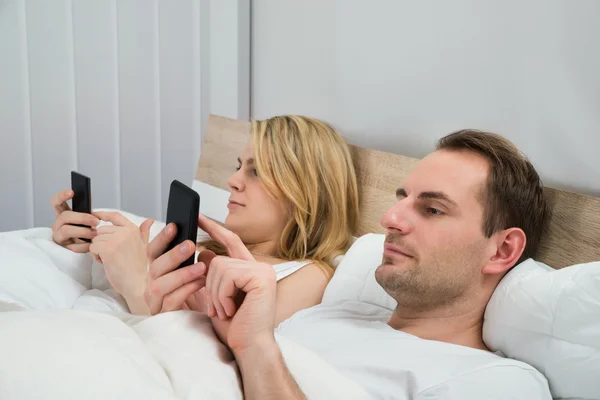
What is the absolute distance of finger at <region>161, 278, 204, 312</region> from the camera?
119cm

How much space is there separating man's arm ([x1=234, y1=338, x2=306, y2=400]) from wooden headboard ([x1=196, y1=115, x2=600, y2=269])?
572 millimetres

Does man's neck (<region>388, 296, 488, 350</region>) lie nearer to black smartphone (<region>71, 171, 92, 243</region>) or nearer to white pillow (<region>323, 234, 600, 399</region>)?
white pillow (<region>323, 234, 600, 399</region>)

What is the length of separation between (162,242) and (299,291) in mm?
424

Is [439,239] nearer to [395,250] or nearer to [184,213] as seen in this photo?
[395,250]

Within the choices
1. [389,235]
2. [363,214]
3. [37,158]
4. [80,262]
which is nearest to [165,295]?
[389,235]

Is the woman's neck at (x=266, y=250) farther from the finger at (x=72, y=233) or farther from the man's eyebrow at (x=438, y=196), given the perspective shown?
the man's eyebrow at (x=438, y=196)

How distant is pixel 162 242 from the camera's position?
123 centimetres

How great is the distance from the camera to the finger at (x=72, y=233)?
1.70 m

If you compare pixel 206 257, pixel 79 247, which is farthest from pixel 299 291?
pixel 79 247

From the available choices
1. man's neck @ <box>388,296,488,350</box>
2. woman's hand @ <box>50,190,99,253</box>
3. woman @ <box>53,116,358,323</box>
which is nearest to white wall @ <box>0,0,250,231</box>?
woman @ <box>53,116,358,323</box>

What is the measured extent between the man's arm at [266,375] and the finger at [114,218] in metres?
0.60

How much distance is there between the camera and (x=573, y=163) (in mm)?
1389

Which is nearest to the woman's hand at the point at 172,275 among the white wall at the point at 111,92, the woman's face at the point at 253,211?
the woman's face at the point at 253,211

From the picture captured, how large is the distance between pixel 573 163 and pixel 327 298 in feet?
1.94
